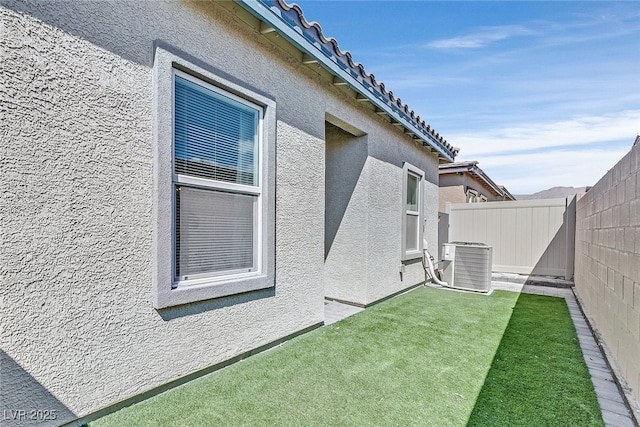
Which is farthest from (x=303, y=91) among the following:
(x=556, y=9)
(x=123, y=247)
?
(x=556, y=9)

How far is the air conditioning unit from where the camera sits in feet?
28.7

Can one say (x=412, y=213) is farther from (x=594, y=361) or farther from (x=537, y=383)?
(x=537, y=383)

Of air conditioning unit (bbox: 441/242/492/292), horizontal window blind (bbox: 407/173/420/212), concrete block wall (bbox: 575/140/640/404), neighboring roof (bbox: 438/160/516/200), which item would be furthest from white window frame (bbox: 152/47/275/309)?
neighboring roof (bbox: 438/160/516/200)

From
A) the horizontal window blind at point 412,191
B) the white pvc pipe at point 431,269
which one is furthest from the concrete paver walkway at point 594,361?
the horizontal window blind at point 412,191

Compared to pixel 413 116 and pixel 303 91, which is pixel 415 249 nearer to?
pixel 413 116

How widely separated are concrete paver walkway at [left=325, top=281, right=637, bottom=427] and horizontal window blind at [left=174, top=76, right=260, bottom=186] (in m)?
3.43

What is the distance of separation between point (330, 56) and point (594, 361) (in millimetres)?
5951

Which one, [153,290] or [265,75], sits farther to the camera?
[265,75]

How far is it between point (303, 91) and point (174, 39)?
223cm

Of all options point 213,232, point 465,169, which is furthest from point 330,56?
point 465,169

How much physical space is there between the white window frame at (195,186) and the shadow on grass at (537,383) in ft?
9.81

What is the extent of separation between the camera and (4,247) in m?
2.32

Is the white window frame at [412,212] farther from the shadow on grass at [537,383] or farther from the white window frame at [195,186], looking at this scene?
the white window frame at [195,186]

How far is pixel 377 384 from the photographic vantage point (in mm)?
3633
